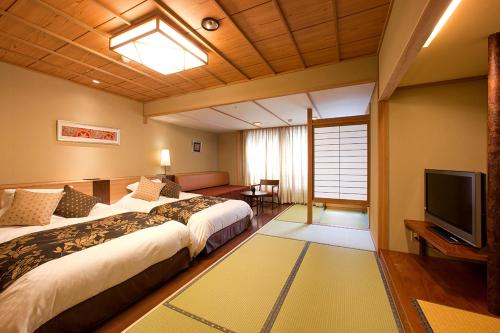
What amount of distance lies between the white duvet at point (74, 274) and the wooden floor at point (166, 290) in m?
0.29

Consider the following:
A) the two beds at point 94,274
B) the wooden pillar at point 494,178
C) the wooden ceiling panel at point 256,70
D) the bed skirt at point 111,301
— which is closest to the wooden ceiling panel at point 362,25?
the wooden pillar at point 494,178

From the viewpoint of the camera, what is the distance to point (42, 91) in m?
2.92

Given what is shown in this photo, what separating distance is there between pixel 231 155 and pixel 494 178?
579cm

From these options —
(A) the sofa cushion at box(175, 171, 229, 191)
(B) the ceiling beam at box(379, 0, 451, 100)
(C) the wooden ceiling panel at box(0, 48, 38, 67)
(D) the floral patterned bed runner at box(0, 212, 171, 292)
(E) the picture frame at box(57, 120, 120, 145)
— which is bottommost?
(D) the floral patterned bed runner at box(0, 212, 171, 292)

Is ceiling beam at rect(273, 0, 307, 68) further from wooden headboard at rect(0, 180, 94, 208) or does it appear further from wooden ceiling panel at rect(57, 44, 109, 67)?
wooden headboard at rect(0, 180, 94, 208)

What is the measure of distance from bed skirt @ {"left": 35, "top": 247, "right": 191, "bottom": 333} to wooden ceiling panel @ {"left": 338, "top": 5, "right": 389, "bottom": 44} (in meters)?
2.92

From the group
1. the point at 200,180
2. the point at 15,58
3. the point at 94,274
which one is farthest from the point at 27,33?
the point at 200,180

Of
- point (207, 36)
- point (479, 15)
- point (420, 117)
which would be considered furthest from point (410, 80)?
point (207, 36)

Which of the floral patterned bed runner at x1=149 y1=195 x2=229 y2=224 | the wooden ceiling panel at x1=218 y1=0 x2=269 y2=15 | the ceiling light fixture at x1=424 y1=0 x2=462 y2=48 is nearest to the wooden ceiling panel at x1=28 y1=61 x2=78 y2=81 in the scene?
the floral patterned bed runner at x1=149 y1=195 x2=229 y2=224

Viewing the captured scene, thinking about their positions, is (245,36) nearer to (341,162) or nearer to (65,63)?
(65,63)

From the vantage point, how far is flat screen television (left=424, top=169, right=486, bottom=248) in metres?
1.56

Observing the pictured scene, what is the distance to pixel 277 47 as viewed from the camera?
90.8 inches

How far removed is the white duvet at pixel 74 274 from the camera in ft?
3.75

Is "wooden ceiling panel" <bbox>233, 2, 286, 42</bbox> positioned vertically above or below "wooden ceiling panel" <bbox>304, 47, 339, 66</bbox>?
below
